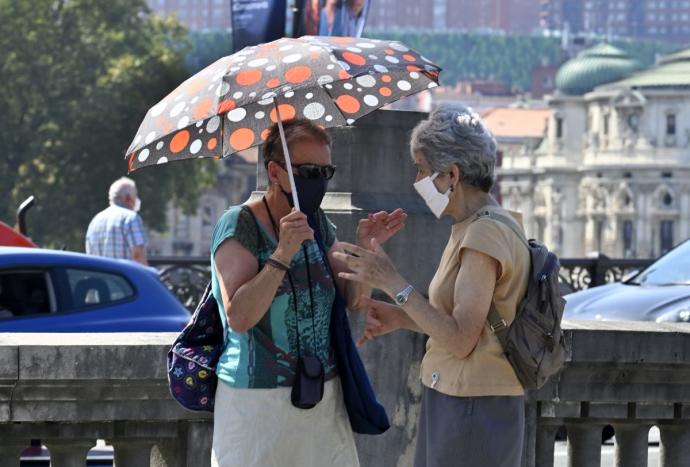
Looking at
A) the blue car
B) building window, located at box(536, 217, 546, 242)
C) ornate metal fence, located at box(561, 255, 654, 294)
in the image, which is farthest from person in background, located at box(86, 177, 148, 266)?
building window, located at box(536, 217, 546, 242)

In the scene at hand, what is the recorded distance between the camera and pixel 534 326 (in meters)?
5.11

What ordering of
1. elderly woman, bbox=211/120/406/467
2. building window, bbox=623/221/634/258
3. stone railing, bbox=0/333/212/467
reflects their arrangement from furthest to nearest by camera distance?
1. building window, bbox=623/221/634/258
2. stone railing, bbox=0/333/212/467
3. elderly woman, bbox=211/120/406/467

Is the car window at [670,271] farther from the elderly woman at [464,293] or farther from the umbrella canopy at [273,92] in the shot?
the elderly woman at [464,293]

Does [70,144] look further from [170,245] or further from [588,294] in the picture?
[170,245]

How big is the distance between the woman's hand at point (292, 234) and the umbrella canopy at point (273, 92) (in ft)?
1.16

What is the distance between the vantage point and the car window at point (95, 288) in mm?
11633

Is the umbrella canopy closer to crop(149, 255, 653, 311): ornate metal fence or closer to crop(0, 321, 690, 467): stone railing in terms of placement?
crop(0, 321, 690, 467): stone railing

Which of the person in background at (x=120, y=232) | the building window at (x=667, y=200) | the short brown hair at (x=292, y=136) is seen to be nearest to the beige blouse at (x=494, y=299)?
the short brown hair at (x=292, y=136)

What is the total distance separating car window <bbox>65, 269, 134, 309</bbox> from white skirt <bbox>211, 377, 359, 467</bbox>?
6610mm

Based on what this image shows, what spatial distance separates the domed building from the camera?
541ft

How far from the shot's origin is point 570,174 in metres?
172

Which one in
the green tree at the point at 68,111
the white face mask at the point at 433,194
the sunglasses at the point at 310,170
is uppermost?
the sunglasses at the point at 310,170

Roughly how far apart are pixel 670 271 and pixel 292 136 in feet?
29.5

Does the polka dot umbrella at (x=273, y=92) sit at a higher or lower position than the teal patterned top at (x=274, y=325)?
higher
